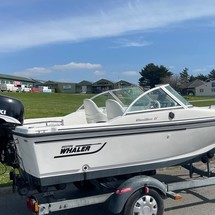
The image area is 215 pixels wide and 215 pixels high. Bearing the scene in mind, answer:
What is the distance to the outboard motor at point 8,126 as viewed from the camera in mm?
5238

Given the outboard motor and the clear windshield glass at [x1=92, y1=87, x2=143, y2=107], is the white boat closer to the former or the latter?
the clear windshield glass at [x1=92, y1=87, x2=143, y2=107]

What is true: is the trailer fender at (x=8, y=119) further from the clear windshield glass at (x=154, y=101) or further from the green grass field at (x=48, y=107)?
the clear windshield glass at (x=154, y=101)

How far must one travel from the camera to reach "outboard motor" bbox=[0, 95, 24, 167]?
206 inches

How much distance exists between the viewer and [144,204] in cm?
493

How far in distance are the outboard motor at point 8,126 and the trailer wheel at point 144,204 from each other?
5.70ft

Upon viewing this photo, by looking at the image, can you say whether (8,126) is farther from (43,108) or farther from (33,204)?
(43,108)

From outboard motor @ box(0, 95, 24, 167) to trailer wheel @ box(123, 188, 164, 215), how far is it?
68.4 inches

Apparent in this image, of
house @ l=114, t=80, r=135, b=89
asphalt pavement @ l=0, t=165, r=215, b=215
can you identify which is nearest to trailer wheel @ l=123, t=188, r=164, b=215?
asphalt pavement @ l=0, t=165, r=215, b=215

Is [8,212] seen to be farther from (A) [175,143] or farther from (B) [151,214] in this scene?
(A) [175,143]

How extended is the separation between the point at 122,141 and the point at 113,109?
2.63ft

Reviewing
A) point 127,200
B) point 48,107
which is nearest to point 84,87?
point 48,107

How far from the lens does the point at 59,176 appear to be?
4656 mm

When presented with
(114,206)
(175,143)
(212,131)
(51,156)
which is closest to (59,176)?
(51,156)

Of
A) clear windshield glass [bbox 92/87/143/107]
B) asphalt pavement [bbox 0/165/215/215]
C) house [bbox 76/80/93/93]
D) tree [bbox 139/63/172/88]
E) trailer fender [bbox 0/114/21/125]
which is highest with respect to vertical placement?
tree [bbox 139/63/172/88]
